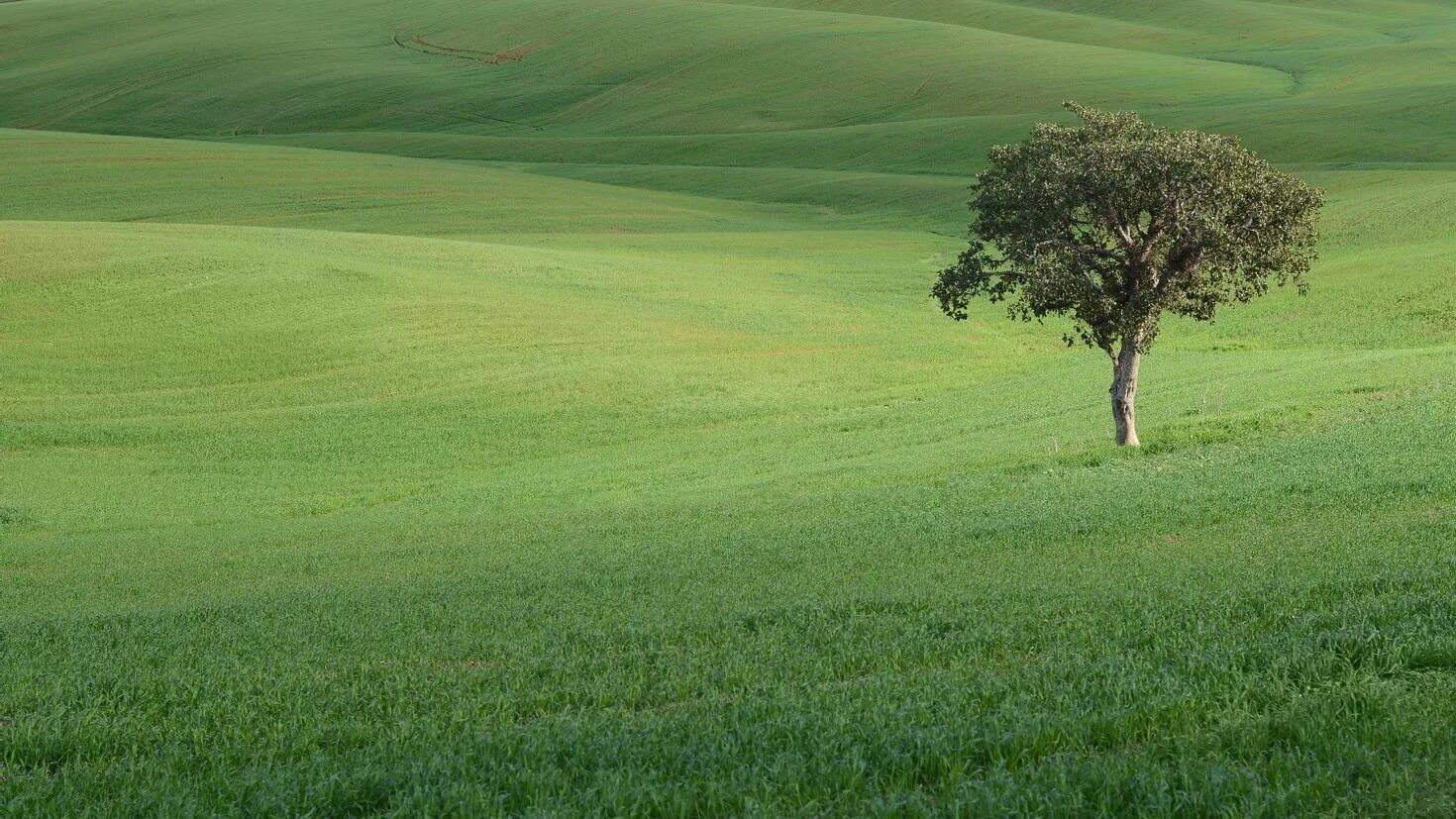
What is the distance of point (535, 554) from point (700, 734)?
13.5 metres

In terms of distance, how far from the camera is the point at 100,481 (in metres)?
33.2

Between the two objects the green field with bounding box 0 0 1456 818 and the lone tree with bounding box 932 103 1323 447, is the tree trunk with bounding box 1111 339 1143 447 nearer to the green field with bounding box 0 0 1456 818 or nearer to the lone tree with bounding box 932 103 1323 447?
the lone tree with bounding box 932 103 1323 447

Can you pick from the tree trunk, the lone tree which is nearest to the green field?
the tree trunk

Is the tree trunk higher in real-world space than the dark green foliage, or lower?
lower

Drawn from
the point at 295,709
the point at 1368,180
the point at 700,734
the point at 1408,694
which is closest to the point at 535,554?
the point at 295,709

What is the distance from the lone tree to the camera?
2669 cm

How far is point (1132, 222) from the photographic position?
27.8 meters

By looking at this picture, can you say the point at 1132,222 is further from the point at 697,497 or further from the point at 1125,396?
the point at 697,497

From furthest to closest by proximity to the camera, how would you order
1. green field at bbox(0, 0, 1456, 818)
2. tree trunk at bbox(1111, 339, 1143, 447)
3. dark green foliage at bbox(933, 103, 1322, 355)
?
1. tree trunk at bbox(1111, 339, 1143, 447)
2. dark green foliage at bbox(933, 103, 1322, 355)
3. green field at bbox(0, 0, 1456, 818)

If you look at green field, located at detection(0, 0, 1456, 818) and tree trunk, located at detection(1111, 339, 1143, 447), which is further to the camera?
tree trunk, located at detection(1111, 339, 1143, 447)

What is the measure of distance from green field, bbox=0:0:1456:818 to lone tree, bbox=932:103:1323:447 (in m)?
3.04

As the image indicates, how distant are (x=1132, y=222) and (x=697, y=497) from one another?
11.0 m

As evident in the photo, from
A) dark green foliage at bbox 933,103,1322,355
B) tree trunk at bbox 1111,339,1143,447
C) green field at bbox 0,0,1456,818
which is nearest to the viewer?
green field at bbox 0,0,1456,818

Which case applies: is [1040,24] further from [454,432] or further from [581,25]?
[454,432]
